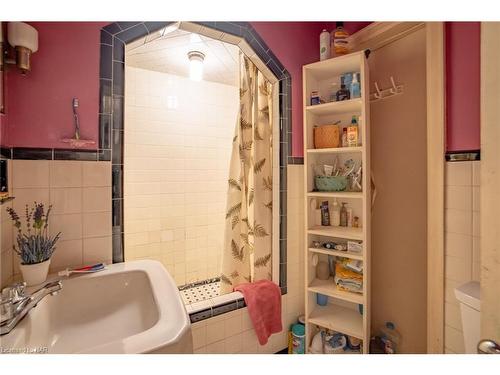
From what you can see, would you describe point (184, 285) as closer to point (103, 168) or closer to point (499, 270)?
point (103, 168)

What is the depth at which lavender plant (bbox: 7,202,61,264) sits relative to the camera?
0.76m

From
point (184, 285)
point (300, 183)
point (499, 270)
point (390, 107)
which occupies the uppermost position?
point (390, 107)

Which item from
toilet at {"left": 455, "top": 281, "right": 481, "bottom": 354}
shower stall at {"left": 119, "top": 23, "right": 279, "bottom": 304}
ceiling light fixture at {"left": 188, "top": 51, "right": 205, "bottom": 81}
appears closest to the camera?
toilet at {"left": 455, "top": 281, "right": 481, "bottom": 354}

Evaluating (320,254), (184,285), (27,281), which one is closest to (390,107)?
(320,254)

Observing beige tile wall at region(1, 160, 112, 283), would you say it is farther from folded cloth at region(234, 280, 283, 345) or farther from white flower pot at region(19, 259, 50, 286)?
folded cloth at region(234, 280, 283, 345)

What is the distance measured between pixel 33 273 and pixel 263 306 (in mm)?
1032

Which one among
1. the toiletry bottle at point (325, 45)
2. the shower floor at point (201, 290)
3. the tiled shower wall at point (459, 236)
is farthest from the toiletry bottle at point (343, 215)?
the shower floor at point (201, 290)

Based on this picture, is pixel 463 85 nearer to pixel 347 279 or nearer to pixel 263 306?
pixel 347 279

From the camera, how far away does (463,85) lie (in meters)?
0.89

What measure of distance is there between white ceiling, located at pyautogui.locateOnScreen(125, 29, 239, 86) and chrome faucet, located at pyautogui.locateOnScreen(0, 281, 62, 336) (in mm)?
1256

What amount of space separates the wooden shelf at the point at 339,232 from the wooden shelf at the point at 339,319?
1.55 feet

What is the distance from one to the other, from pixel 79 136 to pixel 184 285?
4.91 ft

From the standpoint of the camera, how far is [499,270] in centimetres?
45

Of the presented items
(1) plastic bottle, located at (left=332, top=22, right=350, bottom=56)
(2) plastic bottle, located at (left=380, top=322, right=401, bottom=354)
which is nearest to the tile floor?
(2) plastic bottle, located at (left=380, top=322, right=401, bottom=354)
